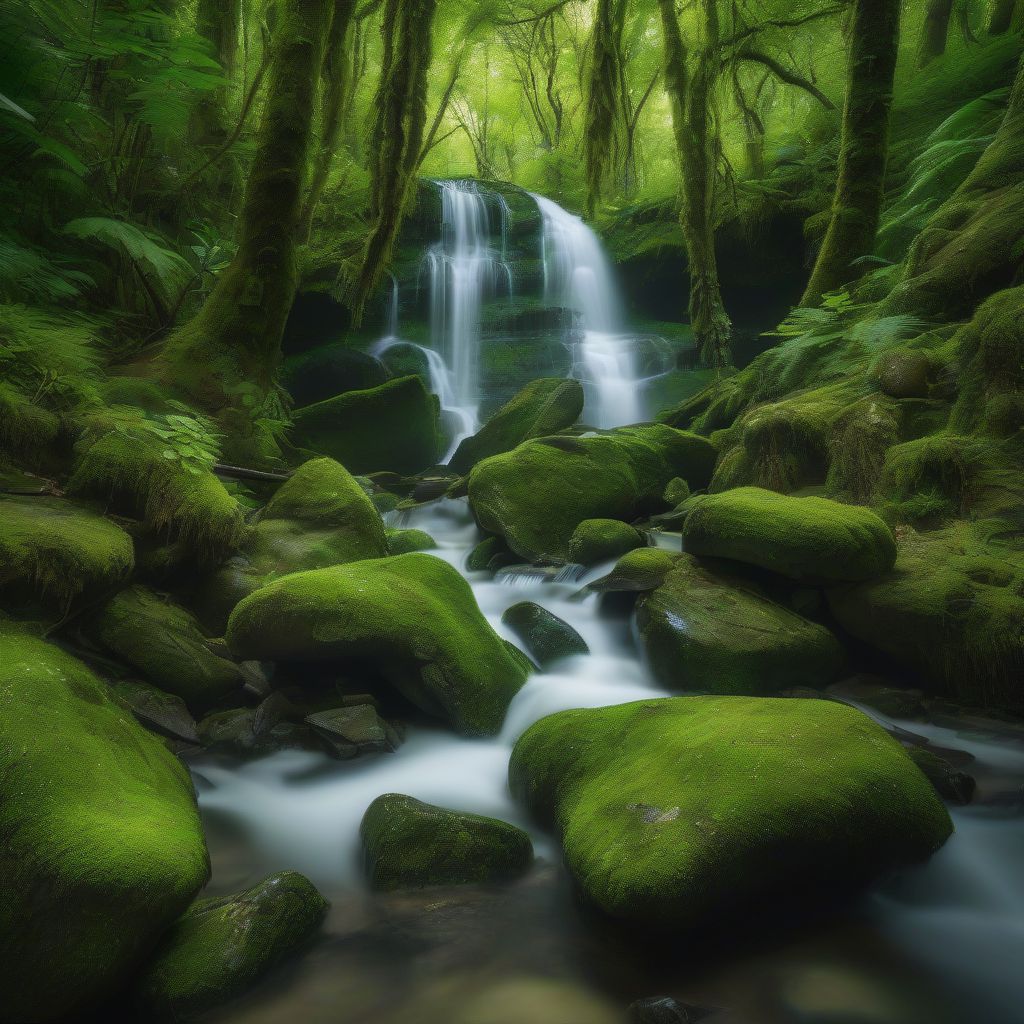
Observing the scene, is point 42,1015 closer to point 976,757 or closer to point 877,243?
point 976,757

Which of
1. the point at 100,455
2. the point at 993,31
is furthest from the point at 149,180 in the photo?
the point at 993,31

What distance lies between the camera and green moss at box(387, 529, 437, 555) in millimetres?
7398

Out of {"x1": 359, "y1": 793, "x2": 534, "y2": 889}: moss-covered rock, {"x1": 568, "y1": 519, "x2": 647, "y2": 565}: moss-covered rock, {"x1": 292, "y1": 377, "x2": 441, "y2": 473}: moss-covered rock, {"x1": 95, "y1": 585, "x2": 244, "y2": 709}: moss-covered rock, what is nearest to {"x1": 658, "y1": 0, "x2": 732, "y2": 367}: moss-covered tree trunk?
{"x1": 292, "y1": 377, "x2": 441, "y2": 473}: moss-covered rock

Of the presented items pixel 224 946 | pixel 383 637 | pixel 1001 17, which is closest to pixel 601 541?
pixel 383 637

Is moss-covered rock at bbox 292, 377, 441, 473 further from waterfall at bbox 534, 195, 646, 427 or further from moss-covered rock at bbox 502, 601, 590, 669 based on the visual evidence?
moss-covered rock at bbox 502, 601, 590, 669

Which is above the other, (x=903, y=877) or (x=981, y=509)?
(x=981, y=509)

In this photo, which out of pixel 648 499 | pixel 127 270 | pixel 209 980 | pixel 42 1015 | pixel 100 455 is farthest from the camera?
pixel 648 499

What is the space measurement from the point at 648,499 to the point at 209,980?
6637 millimetres

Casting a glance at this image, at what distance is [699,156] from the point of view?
10.1m

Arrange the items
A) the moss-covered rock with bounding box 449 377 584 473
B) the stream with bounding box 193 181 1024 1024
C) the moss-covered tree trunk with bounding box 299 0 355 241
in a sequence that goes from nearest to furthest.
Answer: the stream with bounding box 193 181 1024 1024, the moss-covered tree trunk with bounding box 299 0 355 241, the moss-covered rock with bounding box 449 377 584 473

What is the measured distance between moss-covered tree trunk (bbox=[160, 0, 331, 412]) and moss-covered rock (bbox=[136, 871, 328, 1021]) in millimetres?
5111

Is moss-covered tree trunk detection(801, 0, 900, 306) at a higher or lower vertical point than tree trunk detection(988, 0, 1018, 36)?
lower

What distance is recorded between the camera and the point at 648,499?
8172 mm

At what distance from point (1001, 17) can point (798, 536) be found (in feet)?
52.5
